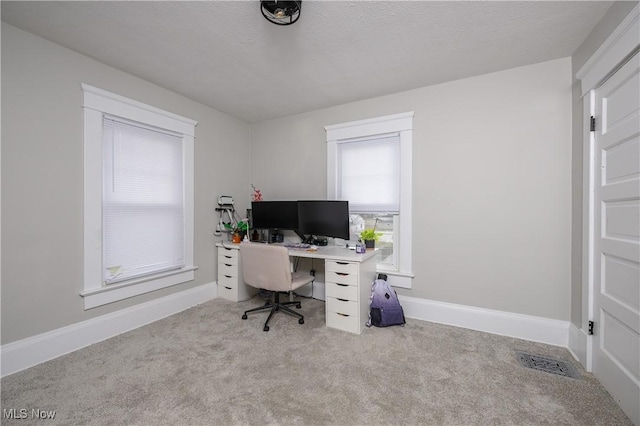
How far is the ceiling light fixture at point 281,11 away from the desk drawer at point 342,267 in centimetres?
196

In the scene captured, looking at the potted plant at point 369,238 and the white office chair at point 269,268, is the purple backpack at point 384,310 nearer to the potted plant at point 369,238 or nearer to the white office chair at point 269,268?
the potted plant at point 369,238

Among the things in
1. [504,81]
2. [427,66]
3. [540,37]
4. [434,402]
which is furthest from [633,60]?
[434,402]

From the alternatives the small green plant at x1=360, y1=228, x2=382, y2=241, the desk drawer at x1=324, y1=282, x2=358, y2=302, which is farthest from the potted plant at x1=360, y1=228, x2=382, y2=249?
the desk drawer at x1=324, y1=282, x2=358, y2=302

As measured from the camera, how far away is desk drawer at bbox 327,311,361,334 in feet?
7.93

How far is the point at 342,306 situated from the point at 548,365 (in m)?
1.62

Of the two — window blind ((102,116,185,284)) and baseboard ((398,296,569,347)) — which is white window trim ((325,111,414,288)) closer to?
baseboard ((398,296,569,347))

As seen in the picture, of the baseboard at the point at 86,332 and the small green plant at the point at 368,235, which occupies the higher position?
the small green plant at the point at 368,235

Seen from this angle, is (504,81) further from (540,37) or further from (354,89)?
(354,89)

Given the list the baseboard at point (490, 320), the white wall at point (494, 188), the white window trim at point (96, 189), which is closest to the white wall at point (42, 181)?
the white window trim at point (96, 189)

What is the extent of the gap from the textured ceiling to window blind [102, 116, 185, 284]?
0.65 m

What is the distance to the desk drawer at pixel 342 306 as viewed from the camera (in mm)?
2428

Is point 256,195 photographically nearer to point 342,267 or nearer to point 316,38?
point 342,267

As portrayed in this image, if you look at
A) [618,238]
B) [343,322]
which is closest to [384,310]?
[343,322]

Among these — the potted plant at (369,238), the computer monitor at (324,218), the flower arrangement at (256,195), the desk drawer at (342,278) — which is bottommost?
the desk drawer at (342,278)
